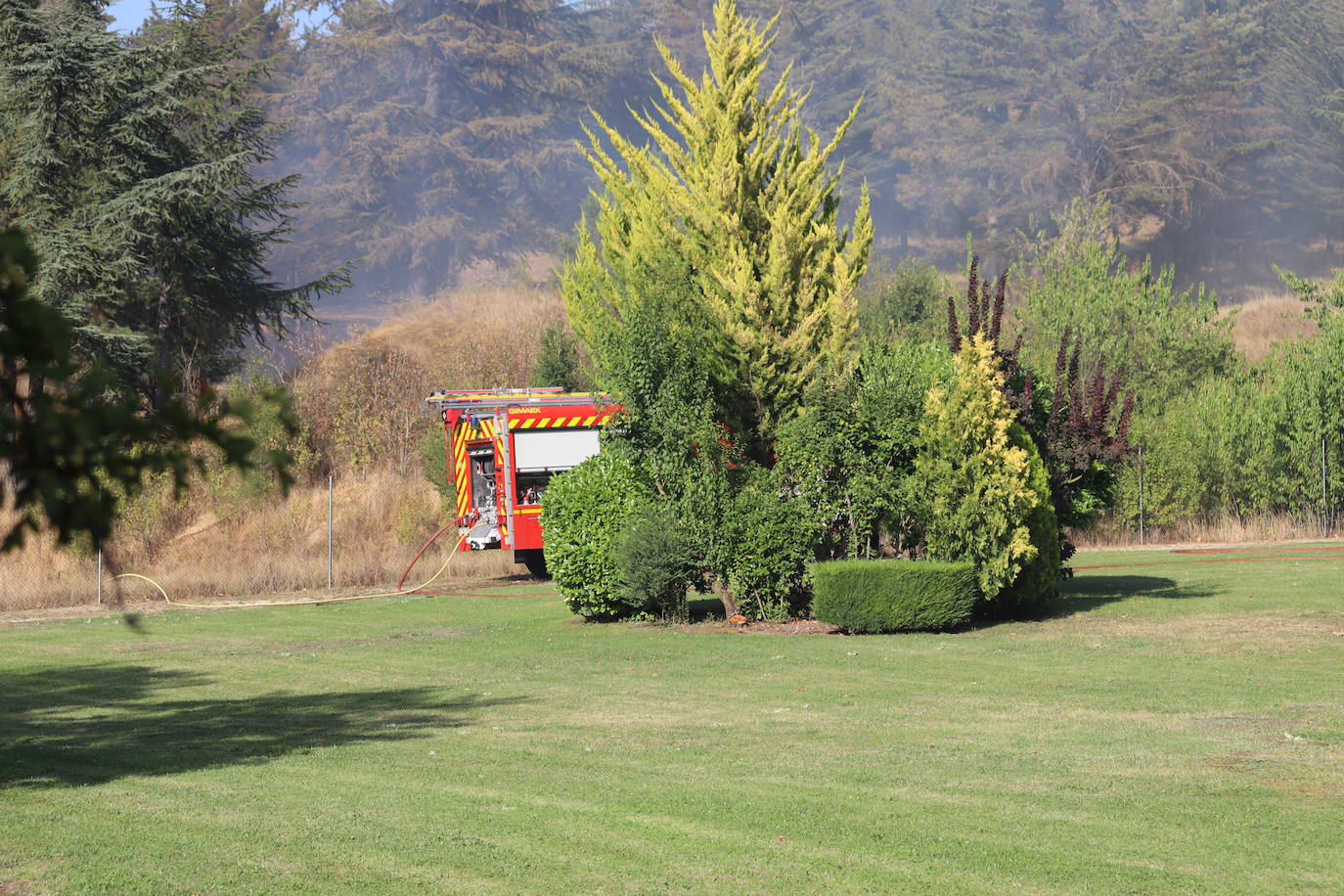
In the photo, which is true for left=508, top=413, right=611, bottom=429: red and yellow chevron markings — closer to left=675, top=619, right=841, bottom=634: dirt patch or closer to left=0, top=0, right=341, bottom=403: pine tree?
left=675, top=619, right=841, bottom=634: dirt patch

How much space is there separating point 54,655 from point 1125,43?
3314 inches

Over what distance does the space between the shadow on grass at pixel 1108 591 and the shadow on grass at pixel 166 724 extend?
1011cm

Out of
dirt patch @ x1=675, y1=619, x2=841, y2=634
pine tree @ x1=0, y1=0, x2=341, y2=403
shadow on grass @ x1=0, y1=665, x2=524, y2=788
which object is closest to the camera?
shadow on grass @ x1=0, y1=665, x2=524, y2=788

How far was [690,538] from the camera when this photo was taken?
18531 mm

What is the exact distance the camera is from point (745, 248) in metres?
19.5

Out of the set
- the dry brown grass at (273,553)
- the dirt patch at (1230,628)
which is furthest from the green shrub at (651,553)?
the dry brown grass at (273,553)

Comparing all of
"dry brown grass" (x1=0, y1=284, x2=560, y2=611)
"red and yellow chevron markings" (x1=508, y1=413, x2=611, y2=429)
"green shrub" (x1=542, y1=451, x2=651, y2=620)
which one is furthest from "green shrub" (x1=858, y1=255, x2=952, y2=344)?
"green shrub" (x1=542, y1=451, x2=651, y2=620)

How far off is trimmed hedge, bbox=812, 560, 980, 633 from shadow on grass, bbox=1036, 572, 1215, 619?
221 cm

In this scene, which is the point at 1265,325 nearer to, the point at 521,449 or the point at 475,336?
the point at 475,336

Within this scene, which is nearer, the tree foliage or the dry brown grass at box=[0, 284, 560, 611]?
the tree foliage

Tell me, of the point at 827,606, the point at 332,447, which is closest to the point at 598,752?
the point at 827,606

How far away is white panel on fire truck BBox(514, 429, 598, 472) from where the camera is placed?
→ 25.2 m

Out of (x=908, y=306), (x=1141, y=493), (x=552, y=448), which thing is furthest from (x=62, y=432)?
(x=908, y=306)

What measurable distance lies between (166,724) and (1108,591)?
595 inches
